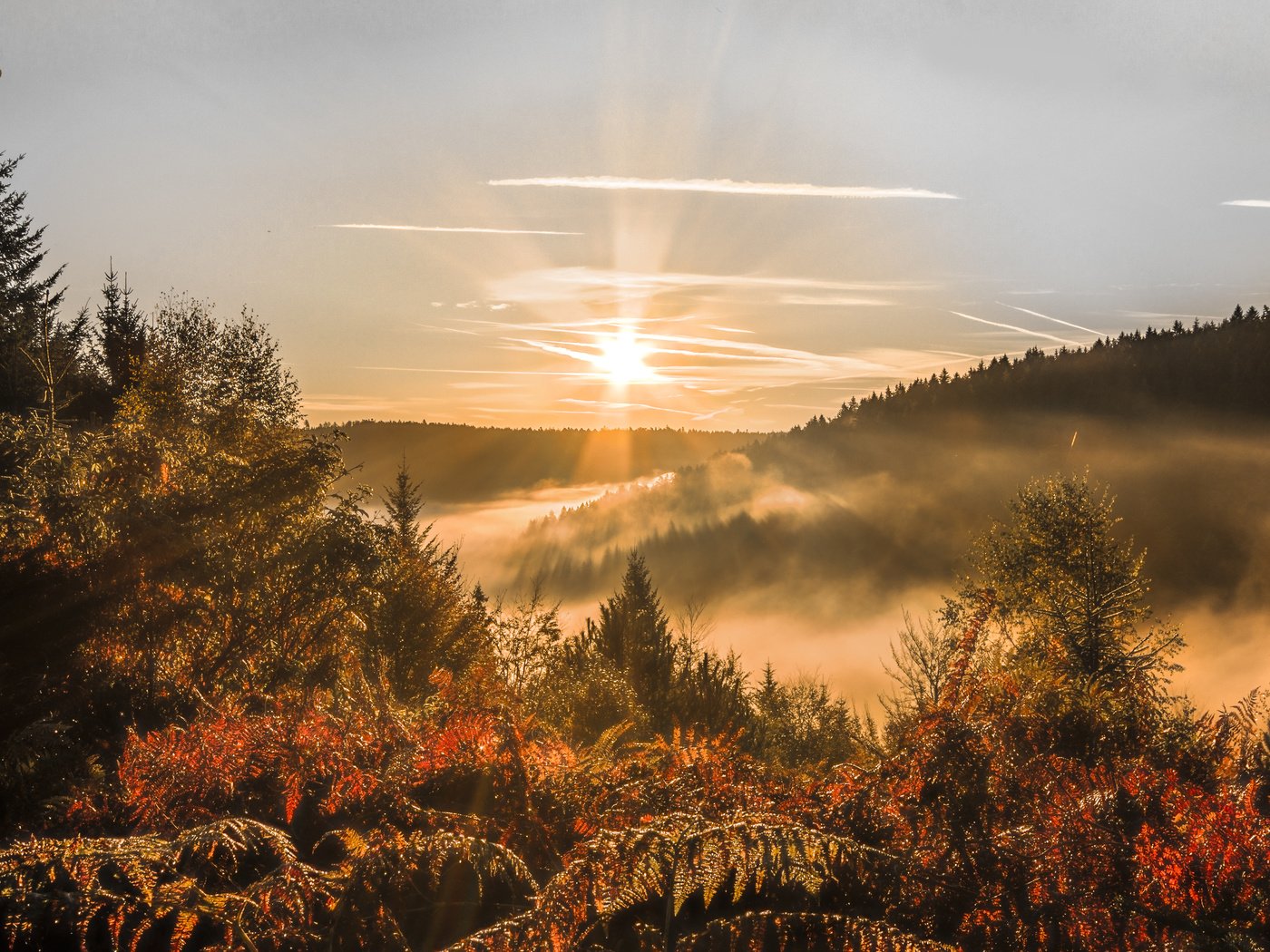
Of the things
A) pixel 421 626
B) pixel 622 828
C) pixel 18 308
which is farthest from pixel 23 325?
pixel 622 828

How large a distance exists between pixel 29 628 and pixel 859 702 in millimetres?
158682

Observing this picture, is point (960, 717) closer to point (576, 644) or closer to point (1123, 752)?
point (1123, 752)

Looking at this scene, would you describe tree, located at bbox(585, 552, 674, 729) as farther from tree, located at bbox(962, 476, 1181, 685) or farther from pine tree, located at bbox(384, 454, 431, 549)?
tree, located at bbox(962, 476, 1181, 685)

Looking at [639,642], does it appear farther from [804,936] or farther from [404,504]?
[804,936]

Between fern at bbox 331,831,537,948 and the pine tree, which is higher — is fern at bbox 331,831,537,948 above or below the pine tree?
above

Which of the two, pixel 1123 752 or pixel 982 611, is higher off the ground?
pixel 982 611

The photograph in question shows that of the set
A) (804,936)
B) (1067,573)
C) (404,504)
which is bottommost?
(1067,573)

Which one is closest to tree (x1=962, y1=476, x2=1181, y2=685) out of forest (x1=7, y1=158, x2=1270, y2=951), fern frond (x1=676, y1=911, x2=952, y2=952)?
forest (x1=7, y1=158, x2=1270, y2=951)

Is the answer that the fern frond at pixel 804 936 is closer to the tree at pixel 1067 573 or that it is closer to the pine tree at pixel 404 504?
the tree at pixel 1067 573

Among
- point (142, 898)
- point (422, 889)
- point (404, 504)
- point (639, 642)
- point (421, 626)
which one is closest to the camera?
point (142, 898)

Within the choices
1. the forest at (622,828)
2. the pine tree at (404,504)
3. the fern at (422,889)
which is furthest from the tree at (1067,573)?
the fern at (422,889)

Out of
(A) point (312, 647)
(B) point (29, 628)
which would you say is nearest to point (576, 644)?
(A) point (312, 647)

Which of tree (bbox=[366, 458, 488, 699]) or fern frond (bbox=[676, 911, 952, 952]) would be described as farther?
tree (bbox=[366, 458, 488, 699])

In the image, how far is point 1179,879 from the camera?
3604mm
